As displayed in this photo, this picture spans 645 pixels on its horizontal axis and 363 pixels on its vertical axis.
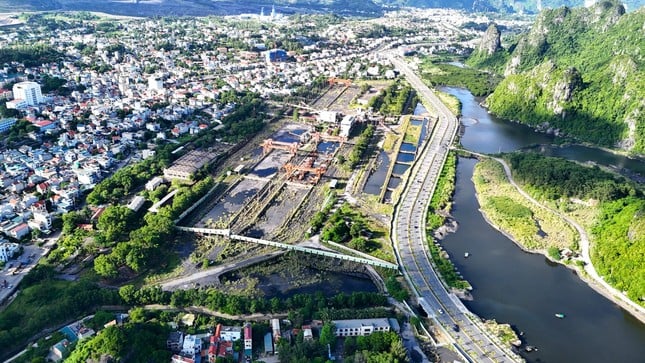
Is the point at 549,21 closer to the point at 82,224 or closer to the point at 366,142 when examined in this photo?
the point at 366,142

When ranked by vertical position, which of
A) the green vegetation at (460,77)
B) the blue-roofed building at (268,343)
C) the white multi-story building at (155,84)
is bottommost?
the white multi-story building at (155,84)

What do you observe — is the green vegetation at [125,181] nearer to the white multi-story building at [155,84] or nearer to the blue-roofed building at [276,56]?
the white multi-story building at [155,84]

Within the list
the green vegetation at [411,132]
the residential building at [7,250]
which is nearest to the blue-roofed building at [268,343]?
the residential building at [7,250]

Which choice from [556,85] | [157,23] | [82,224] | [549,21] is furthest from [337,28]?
[82,224]

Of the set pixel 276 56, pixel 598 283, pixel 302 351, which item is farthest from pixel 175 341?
pixel 276 56

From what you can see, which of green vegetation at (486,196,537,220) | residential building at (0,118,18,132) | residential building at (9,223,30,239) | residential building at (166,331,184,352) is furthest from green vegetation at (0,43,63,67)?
green vegetation at (486,196,537,220)

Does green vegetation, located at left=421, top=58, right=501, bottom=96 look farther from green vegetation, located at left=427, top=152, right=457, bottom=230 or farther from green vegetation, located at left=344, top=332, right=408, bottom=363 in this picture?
green vegetation, located at left=344, top=332, right=408, bottom=363
